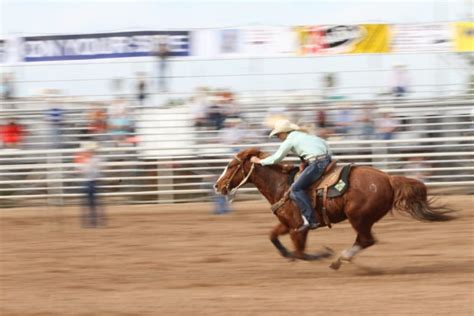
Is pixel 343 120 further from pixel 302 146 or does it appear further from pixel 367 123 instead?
pixel 302 146

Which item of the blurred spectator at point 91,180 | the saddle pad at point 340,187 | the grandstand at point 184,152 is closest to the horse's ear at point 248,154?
the saddle pad at point 340,187

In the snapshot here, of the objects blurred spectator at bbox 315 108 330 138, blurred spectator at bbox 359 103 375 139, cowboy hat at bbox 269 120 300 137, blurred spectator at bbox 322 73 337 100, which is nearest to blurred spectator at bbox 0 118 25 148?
blurred spectator at bbox 315 108 330 138

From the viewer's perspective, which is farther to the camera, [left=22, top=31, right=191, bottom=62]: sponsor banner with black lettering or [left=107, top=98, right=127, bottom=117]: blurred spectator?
[left=22, top=31, right=191, bottom=62]: sponsor banner with black lettering

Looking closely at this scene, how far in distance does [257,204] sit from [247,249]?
4.70 metres

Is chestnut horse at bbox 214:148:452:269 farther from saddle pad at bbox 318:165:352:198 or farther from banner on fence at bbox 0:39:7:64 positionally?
banner on fence at bbox 0:39:7:64

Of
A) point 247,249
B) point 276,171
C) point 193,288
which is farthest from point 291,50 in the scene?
point 193,288

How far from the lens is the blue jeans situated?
33.1 ft

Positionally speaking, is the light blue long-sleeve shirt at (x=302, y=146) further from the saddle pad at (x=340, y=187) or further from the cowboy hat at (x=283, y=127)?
the saddle pad at (x=340, y=187)

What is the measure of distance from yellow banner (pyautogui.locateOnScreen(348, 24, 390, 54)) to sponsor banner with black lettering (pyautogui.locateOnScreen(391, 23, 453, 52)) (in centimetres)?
19

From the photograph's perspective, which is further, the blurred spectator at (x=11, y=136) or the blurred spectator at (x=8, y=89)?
the blurred spectator at (x=8, y=89)

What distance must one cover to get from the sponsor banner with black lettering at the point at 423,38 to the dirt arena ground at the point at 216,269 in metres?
4.07

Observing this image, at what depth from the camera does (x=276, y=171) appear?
34.4ft

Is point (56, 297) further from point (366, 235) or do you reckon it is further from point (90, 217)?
point (90, 217)

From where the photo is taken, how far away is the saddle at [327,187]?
10070mm
